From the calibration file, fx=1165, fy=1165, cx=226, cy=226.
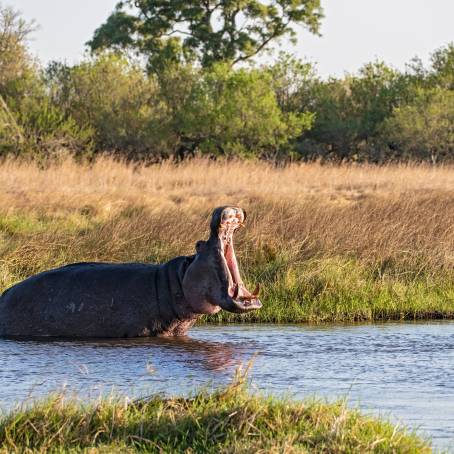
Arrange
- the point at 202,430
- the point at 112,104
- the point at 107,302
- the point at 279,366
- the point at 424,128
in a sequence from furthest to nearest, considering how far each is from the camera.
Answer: the point at 112,104
the point at 424,128
the point at 107,302
the point at 279,366
the point at 202,430

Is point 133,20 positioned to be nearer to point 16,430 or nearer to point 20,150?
point 20,150

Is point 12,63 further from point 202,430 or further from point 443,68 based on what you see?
point 202,430

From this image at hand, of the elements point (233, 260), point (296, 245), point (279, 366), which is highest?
point (233, 260)

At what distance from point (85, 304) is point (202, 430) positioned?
3690 mm

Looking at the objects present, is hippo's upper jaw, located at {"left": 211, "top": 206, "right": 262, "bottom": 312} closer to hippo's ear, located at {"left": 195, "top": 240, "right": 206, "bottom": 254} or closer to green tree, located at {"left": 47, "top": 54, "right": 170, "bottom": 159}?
hippo's ear, located at {"left": 195, "top": 240, "right": 206, "bottom": 254}

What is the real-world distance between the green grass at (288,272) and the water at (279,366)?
0.82 meters

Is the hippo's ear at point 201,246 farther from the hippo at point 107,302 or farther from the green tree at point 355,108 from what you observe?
the green tree at point 355,108

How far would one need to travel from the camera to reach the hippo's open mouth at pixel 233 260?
771cm

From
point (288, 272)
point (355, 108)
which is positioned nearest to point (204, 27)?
point (355, 108)

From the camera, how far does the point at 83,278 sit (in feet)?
28.3

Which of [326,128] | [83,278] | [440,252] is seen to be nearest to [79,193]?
[440,252]

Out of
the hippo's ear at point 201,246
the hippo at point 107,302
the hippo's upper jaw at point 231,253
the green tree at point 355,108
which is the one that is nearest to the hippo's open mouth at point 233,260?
the hippo's upper jaw at point 231,253

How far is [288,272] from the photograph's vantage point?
10477 millimetres

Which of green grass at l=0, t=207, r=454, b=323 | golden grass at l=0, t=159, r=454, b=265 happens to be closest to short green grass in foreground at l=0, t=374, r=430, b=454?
green grass at l=0, t=207, r=454, b=323
